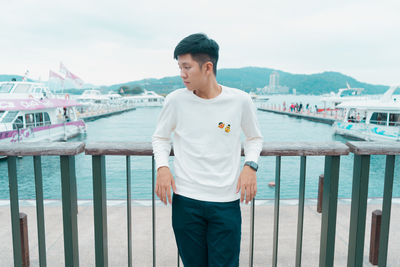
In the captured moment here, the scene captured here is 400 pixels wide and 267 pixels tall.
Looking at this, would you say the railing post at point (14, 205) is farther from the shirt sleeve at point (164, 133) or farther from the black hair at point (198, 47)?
the black hair at point (198, 47)

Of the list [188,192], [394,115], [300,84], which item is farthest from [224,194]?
[300,84]

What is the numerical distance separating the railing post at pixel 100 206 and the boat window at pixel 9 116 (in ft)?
67.9

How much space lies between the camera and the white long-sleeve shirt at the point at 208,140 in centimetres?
172

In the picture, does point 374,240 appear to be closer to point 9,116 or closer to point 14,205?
point 14,205

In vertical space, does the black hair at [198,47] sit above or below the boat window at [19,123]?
above

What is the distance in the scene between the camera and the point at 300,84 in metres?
187

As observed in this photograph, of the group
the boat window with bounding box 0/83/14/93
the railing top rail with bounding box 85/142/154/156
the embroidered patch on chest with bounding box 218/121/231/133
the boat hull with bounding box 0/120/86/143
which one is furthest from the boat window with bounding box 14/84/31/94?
the embroidered patch on chest with bounding box 218/121/231/133

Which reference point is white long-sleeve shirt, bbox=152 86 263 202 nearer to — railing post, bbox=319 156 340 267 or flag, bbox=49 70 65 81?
railing post, bbox=319 156 340 267

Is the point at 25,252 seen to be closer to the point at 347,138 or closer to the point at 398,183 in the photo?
the point at 398,183

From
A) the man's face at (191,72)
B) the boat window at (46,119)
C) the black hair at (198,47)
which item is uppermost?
the black hair at (198,47)

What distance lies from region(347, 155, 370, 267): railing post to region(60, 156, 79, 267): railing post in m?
1.97

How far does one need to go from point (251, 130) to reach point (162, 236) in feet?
9.16

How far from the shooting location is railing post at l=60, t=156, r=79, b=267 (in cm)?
213

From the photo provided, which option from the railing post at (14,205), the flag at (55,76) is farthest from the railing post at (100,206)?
the flag at (55,76)
